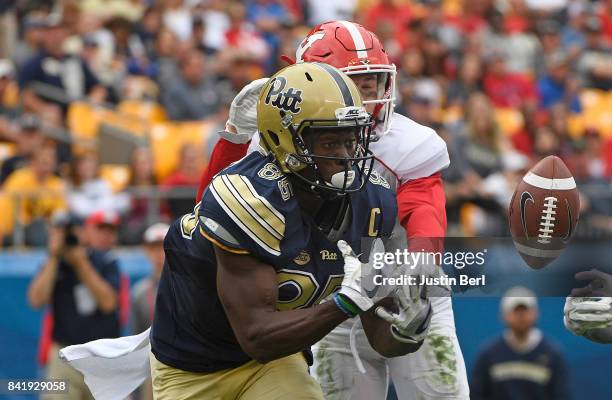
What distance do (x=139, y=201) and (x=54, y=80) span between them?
6.27ft

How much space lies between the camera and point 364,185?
3.93 metres

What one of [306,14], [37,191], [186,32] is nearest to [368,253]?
[37,191]

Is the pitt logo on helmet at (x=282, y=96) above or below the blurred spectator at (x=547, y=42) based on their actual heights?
above

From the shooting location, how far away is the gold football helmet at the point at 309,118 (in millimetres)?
3840

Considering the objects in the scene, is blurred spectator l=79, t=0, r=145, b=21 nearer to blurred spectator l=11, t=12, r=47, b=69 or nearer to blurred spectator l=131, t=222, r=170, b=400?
blurred spectator l=11, t=12, r=47, b=69

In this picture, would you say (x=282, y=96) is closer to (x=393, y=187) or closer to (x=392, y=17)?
(x=393, y=187)

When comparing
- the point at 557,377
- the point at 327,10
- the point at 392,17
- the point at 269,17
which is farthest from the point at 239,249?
the point at 327,10

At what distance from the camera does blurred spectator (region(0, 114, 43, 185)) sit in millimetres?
8906

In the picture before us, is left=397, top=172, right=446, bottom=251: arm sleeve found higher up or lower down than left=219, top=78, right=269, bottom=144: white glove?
lower down

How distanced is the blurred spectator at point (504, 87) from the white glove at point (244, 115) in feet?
23.5

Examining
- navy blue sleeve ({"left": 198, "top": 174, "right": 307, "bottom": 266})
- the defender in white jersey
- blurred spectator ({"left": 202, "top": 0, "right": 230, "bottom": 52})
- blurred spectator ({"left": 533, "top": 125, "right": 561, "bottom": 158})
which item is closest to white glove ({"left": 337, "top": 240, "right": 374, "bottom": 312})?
navy blue sleeve ({"left": 198, "top": 174, "right": 307, "bottom": 266})

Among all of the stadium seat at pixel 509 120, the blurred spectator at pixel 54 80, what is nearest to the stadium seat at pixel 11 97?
the blurred spectator at pixel 54 80

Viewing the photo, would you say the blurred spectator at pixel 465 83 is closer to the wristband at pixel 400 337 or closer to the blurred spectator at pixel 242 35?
the blurred spectator at pixel 242 35

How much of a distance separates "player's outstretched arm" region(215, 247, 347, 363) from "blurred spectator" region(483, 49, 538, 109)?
26.5 ft
